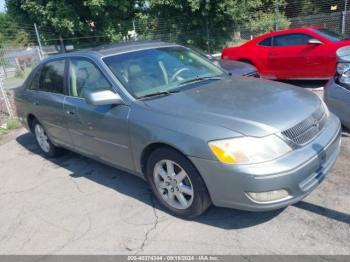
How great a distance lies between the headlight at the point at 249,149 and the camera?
2799 mm

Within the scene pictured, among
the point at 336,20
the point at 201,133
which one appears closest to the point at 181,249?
the point at 201,133

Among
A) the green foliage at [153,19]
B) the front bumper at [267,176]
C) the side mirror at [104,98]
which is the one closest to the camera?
the front bumper at [267,176]

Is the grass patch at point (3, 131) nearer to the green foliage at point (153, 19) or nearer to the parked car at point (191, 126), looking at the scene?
the parked car at point (191, 126)

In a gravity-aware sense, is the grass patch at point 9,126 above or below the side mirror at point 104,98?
below

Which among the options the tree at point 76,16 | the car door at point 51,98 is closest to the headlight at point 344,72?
the car door at point 51,98

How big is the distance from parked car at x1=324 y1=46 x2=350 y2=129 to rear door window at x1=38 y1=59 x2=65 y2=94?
11.6 ft

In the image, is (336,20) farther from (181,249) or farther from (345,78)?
(181,249)

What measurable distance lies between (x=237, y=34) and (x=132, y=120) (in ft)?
53.5

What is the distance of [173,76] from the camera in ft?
13.2

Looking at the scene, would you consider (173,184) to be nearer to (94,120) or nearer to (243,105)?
(243,105)

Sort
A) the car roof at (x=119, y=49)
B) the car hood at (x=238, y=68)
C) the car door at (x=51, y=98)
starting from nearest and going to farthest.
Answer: the car roof at (x=119, y=49) < the car door at (x=51, y=98) < the car hood at (x=238, y=68)

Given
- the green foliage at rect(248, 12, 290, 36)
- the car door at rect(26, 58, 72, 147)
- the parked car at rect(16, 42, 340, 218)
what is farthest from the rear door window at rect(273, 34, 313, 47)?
the green foliage at rect(248, 12, 290, 36)

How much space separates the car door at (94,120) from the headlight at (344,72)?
2.85 m

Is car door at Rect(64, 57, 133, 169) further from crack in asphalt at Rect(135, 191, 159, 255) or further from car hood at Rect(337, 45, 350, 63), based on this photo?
car hood at Rect(337, 45, 350, 63)
